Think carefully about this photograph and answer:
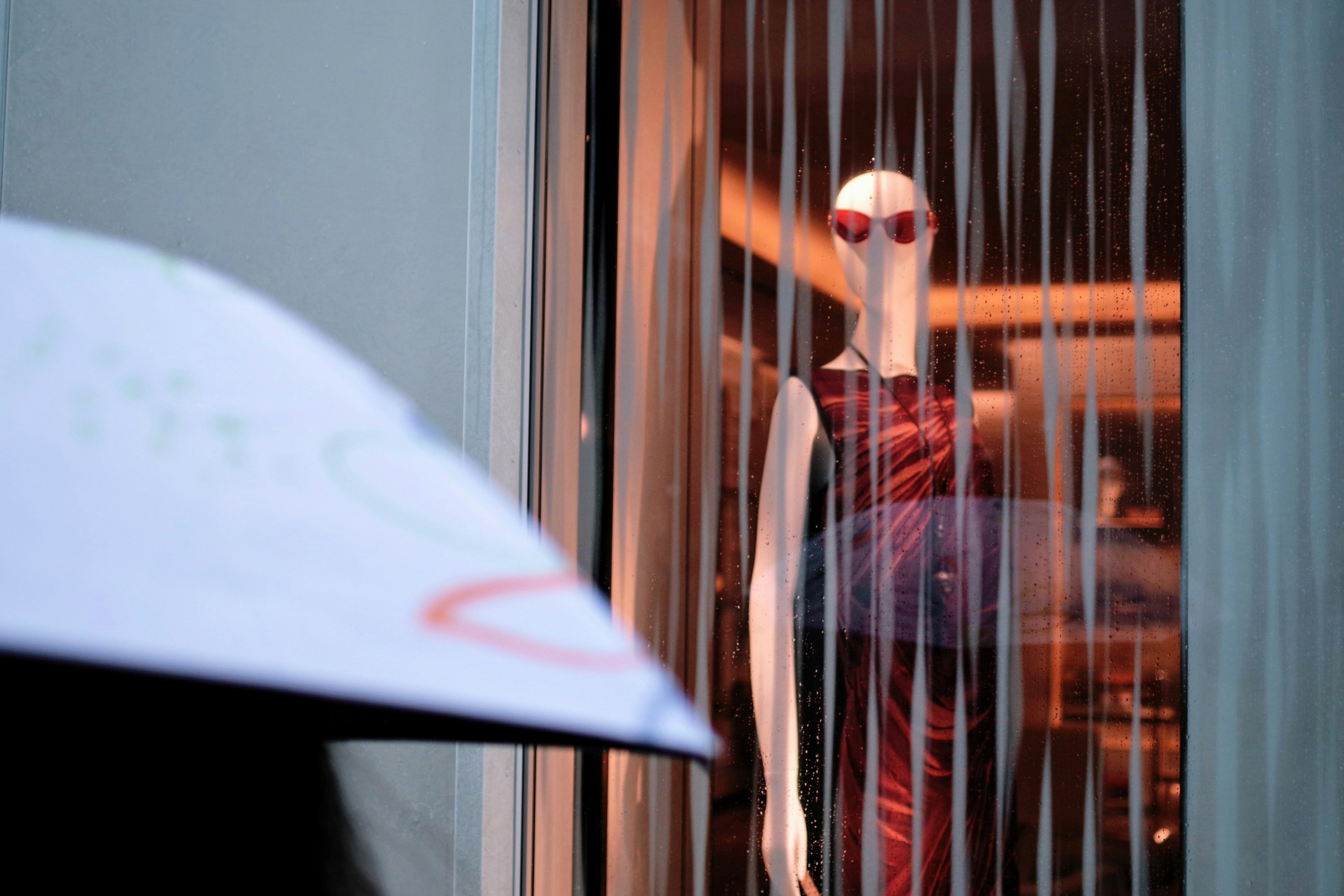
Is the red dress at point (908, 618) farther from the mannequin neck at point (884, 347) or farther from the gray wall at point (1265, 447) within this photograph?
the gray wall at point (1265, 447)

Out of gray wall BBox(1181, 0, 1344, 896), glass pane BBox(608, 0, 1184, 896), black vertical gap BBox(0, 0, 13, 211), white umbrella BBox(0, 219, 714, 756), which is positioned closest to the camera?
white umbrella BBox(0, 219, 714, 756)

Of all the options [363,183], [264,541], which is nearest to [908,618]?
[363,183]

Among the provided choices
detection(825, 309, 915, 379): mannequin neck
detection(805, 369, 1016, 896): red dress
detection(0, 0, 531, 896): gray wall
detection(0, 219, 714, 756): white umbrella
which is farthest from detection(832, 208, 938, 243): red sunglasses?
detection(0, 219, 714, 756): white umbrella

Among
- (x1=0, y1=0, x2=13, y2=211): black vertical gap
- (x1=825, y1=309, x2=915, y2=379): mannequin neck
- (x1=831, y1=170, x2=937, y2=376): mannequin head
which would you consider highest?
(x1=0, y1=0, x2=13, y2=211): black vertical gap

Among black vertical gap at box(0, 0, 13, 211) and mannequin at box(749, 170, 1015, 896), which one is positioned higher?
black vertical gap at box(0, 0, 13, 211)

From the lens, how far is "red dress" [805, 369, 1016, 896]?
2.22 m

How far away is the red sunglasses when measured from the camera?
2334 mm

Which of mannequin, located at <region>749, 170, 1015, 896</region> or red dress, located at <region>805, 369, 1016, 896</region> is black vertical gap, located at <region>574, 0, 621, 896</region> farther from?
red dress, located at <region>805, 369, 1016, 896</region>

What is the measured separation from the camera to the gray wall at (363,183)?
2.42 metres

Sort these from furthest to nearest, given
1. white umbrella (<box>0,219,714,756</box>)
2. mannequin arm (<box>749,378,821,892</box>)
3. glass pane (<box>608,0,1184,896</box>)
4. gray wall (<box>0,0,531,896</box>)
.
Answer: gray wall (<box>0,0,531,896</box>), mannequin arm (<box>749,378,821,892</box>), glass pane (<box>608,0,1184,896</box>), white umbrella (<box>0,219,714,756</box>)

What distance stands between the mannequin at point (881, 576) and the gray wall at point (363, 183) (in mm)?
626

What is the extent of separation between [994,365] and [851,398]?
308 millimetres

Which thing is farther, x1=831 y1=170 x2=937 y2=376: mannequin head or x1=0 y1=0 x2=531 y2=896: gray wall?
x1=0 y1=0 x2=531 y2=896: gray wall

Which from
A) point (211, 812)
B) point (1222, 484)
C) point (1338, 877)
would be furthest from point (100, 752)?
point (1338, 877)
